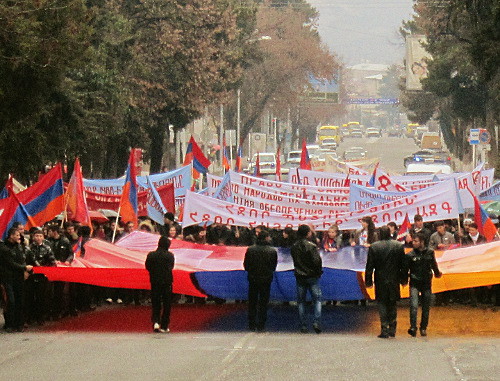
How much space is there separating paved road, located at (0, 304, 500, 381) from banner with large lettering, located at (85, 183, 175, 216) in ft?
23.5

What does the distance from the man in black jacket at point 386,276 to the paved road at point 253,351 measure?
10.6 inches

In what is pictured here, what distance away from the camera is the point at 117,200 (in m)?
26.4

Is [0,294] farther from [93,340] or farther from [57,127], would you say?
[57,127]

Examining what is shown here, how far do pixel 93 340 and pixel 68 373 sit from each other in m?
2.80

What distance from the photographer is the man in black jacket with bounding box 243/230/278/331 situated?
17406 mm

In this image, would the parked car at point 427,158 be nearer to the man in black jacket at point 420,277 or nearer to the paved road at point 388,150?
the paved road at point 388,150

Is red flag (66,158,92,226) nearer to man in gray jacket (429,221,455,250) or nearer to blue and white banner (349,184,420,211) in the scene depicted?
blue and white banner (349,184,420,211)

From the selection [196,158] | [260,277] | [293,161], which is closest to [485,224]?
[260,277]

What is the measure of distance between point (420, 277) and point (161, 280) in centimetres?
334

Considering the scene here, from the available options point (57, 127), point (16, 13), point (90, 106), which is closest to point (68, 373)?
point (16, 13)

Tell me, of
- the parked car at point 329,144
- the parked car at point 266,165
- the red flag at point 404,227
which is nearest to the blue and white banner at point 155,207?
the red flag at point 404,227

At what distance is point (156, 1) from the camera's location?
4356 cm

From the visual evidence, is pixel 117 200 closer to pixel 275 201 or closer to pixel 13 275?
pixel 275 201

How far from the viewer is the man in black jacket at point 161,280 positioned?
17.0 m
